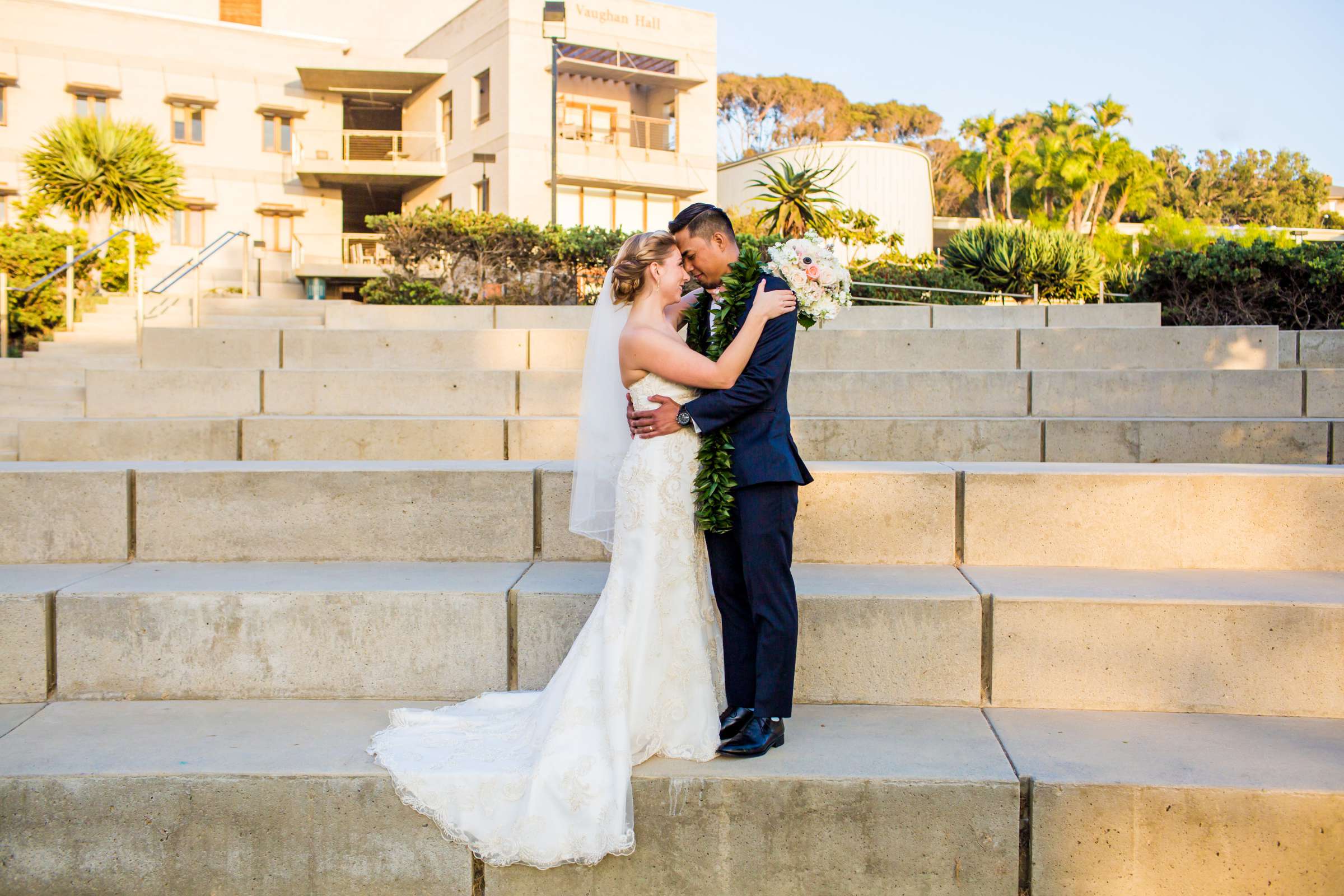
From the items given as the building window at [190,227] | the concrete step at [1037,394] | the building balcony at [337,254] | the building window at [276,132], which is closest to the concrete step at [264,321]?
the concrete step at [1037,394]

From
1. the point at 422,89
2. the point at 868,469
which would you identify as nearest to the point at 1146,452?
the point at 868,469

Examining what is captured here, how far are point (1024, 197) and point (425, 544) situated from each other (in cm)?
5202

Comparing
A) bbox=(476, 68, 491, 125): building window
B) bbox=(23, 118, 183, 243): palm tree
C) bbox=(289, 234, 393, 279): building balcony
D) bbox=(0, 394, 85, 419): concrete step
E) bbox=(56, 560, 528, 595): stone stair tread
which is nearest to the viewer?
bbox=(56, 560, 528, 595): stone stair tread

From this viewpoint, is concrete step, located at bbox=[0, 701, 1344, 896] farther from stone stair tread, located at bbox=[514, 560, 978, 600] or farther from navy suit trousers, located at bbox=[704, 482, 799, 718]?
stone stair tread, located at bbox=[514, 560, 978, 600]

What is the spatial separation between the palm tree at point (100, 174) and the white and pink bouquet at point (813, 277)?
21.1 m

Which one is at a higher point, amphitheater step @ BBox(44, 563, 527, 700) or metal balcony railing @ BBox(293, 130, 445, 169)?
metal balcony railing @ BBox(293, 130, 445, 169)

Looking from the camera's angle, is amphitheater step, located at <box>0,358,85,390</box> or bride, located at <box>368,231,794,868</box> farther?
amphitheater step, located at <box>0,358,85,390</box>

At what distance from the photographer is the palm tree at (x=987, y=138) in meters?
50.3

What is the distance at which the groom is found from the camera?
11.9ft

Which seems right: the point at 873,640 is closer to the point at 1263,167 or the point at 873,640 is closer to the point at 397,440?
the point at 397,440

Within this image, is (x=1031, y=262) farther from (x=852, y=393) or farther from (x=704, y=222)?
(x=704, y=222)

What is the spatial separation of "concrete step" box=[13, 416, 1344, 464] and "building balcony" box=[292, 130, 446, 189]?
24406mm

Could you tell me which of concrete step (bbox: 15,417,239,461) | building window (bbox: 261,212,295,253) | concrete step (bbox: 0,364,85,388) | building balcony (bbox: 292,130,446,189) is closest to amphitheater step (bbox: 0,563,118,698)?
concrete step (bbox: 15,417,239,461)

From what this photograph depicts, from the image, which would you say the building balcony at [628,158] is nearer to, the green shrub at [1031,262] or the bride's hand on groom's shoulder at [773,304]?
the green shrub at [1031,262]
